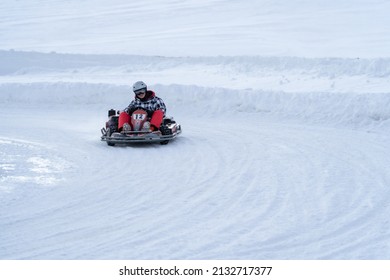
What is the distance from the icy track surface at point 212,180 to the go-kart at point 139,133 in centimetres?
20

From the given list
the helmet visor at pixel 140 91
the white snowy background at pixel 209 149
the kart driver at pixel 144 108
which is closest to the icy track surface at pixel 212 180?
the white snowy background at pixel 209 149

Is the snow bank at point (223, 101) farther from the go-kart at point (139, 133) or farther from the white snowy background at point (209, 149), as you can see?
the go-kart at point (139, 133)

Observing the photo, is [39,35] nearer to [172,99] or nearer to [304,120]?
[172,99]

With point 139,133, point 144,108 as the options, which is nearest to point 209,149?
point 139,133

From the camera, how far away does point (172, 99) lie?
54.1 feet

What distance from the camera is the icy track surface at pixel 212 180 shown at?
605 cm

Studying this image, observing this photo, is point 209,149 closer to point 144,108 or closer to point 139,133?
point 139,133

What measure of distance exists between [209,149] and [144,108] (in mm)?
1753

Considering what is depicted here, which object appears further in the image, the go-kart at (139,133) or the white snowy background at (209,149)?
the go-kart at (139,133)

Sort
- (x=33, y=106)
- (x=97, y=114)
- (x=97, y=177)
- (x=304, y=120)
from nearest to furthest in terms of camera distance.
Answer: (x=97, y=177) → (x=304, y=120) → (x=97, y=114) → (x=33, y=106)

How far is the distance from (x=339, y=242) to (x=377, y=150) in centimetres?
475

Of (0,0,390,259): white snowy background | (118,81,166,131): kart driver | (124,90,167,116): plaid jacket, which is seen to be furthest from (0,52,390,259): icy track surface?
(124,90,167,116): plaid jacket
